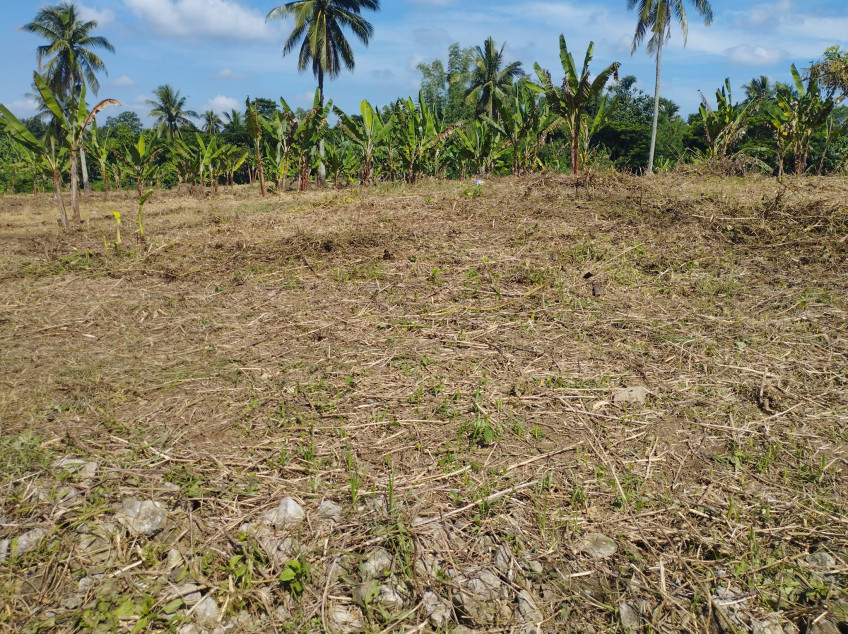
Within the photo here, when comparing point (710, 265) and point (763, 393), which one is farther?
point (710, 265)

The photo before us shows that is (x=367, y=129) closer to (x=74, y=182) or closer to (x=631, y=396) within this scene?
(x=74, y=182)

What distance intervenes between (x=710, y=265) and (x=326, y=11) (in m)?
21.8

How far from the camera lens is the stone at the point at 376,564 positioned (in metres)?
1.99

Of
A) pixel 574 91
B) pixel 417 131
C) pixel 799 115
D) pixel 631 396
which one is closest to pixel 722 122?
pixel 799 115

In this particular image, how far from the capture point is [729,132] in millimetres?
12703

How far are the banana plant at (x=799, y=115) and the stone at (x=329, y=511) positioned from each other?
12329mm

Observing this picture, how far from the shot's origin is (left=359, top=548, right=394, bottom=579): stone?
6.54ft

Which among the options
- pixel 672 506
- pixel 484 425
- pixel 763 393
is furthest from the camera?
pixel 763 393

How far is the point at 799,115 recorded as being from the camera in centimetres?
1171

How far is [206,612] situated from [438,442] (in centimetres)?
122

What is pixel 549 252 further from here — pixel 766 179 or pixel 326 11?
pixel 326 11

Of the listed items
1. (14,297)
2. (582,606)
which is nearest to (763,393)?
(582,606)

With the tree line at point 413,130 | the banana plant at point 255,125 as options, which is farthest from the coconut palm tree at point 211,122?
the banana plant at point 255,125

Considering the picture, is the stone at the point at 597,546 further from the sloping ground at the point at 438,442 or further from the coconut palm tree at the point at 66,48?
the coconut palm tree at the point at 66,48
